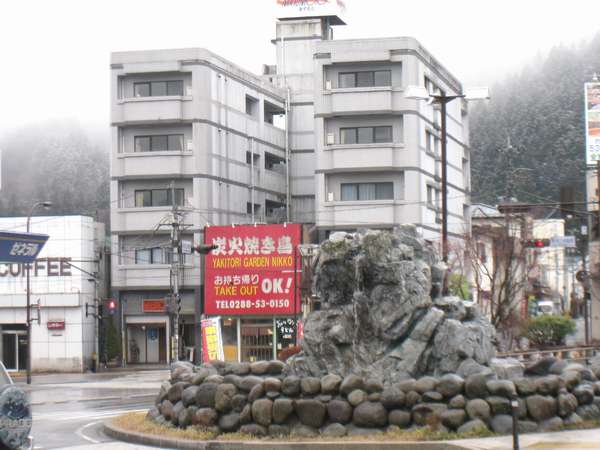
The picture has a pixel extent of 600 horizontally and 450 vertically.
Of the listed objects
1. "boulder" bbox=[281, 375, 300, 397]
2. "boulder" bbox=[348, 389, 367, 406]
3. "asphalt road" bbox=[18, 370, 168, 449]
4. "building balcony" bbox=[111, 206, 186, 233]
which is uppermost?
"building balcony" bbox=[111, 206, 186, 233]

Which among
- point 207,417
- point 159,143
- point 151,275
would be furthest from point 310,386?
point 159,143

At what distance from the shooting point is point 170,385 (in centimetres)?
2425

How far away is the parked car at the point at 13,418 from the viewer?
10367 mm

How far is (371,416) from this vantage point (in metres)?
20.3

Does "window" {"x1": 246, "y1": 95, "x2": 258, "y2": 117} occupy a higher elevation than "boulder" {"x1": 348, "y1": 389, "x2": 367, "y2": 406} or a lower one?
higher

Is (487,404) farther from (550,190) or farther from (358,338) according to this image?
(550,190)

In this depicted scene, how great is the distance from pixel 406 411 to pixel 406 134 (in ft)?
156

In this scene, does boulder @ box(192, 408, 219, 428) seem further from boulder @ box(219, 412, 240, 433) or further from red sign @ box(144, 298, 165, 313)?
red sign @ box(144, 298, 165, 313)

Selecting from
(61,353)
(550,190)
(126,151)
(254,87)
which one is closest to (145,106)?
(126,151)

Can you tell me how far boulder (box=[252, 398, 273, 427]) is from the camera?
68.7 ft

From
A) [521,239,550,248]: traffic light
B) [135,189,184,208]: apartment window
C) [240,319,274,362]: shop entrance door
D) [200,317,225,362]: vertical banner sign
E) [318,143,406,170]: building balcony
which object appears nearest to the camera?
[200,317,225,362]: vertical banner sign

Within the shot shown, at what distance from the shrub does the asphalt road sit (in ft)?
64.5

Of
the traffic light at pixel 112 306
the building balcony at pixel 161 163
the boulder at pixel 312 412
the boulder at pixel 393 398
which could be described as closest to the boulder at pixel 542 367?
the boulder at pixel 393 398

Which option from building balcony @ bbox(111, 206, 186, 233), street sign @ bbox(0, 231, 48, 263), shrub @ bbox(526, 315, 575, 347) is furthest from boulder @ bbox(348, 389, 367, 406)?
building balcony @ bbox(111, 206, 186, 233)
